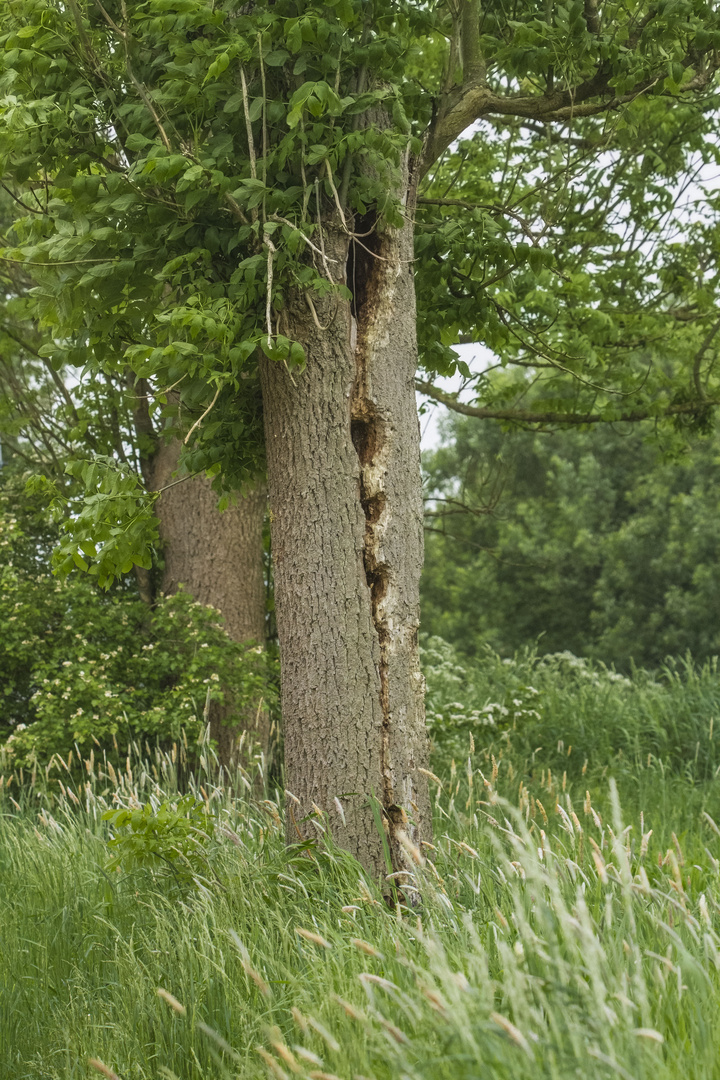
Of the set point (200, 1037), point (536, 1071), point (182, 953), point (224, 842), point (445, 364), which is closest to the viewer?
point (536, 1071)

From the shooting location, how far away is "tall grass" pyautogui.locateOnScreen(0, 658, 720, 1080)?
1792 millimetres

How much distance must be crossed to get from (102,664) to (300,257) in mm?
4305

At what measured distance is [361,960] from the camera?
269 cm

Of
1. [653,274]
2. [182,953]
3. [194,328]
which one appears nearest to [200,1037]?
[182,953]

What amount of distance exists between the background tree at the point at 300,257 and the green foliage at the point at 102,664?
2.97 m

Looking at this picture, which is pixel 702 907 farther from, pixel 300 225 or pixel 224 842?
pixel 300 225

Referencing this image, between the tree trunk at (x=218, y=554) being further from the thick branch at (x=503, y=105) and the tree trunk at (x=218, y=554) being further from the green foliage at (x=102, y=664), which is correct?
the thick branch at (x=503, y=105)

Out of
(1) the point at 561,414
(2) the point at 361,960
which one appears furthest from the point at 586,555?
(2) the point at 361,960

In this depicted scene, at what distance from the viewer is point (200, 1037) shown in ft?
8.76

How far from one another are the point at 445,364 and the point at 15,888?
3504 millimetres

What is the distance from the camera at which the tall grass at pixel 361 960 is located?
1.79 meters

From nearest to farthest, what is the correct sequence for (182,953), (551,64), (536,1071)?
(536,1071) → (182,953) → (551,64)

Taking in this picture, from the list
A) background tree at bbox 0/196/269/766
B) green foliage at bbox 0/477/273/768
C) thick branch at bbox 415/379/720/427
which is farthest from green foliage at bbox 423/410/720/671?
green foliage at bbox 0/477/273/768

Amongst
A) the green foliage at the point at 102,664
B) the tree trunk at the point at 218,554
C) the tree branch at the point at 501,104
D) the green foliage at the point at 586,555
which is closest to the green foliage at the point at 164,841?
the green foliage at the point at 102,664
